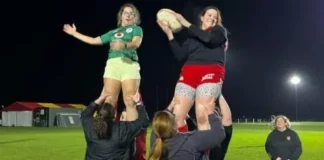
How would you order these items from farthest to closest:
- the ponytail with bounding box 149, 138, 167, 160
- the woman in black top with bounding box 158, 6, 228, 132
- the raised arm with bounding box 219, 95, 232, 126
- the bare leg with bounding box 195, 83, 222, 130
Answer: the raised arm with bounding box 219, 95, 232, 126
the woman in black top with bounding box 158, 6, 228, 132
the bare leg with bounding box 195, 83, 222, 130
the ponytail with bounding box 149, 138, 167, 160

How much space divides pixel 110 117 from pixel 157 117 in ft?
Result: 2.82

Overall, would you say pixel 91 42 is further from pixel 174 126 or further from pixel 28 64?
pixel 28 64

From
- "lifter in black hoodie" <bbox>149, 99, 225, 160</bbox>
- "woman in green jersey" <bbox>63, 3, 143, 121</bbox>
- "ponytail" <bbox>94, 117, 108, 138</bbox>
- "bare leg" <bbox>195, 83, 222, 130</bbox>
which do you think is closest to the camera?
"lifter in black hoodie" <bbox>149, 99, 225, 160</bbox>

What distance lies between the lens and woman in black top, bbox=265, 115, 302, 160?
33.3 feet

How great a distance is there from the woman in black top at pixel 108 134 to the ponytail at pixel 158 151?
2.98 feet

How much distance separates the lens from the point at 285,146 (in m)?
10.1

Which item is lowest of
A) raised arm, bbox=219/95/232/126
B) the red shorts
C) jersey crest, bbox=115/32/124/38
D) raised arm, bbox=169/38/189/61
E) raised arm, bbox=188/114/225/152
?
raised arm, bbox=188/114/225/152

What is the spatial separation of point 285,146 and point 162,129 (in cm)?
580

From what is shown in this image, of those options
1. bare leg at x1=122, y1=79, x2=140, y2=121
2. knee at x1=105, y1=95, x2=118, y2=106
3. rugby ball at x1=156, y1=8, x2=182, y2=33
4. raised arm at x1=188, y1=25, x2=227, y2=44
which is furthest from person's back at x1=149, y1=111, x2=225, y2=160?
rugby ball at x1=156, y1=8, x2=182, y2=33

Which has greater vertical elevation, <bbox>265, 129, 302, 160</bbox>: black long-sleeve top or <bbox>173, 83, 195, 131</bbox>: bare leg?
<bbox>173, 83, 195, 131</bbox>: bare leg

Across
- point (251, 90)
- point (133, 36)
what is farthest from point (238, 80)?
point (133, 36)

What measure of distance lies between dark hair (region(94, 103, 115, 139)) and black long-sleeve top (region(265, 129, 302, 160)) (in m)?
5.44

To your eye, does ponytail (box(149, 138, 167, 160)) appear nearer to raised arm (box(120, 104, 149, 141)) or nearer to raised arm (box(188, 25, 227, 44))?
raised arm (box(120, 104, 149, 141))

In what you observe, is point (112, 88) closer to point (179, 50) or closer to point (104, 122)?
point (179, 50)
